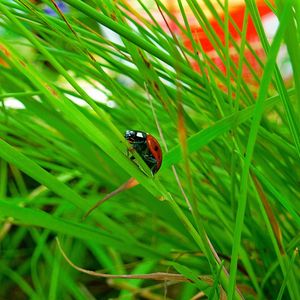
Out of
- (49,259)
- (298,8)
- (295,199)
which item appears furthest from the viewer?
(49,259)

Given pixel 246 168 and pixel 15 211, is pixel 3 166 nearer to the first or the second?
pixel 15 211

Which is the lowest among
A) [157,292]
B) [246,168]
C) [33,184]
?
[157,292]

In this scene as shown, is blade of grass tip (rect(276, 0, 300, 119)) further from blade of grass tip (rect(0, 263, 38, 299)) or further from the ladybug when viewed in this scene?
blade of grass tip (rect(0, 263, 38, 299))

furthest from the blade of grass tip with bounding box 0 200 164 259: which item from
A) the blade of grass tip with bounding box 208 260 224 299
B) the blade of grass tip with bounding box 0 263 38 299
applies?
the blade of grass tip with bounding box 0 263 38 299

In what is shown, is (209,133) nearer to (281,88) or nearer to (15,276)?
(281,88)

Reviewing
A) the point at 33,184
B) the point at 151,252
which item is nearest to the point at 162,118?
the point at 151,252

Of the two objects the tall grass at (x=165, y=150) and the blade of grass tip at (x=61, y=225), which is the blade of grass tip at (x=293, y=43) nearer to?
the tall grass at (x=165, y=150)

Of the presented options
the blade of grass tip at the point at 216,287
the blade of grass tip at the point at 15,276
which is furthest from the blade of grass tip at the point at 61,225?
the blade of grass tip at the point at 15,276

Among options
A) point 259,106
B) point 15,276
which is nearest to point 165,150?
point 259,106

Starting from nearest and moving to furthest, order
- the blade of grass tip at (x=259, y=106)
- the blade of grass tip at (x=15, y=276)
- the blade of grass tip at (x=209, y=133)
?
the blade of grass tip at (x=259, y=106) < the blade of grass tip at (x=209, y=133) < the blade of grass tip at (x=15, y=276)
